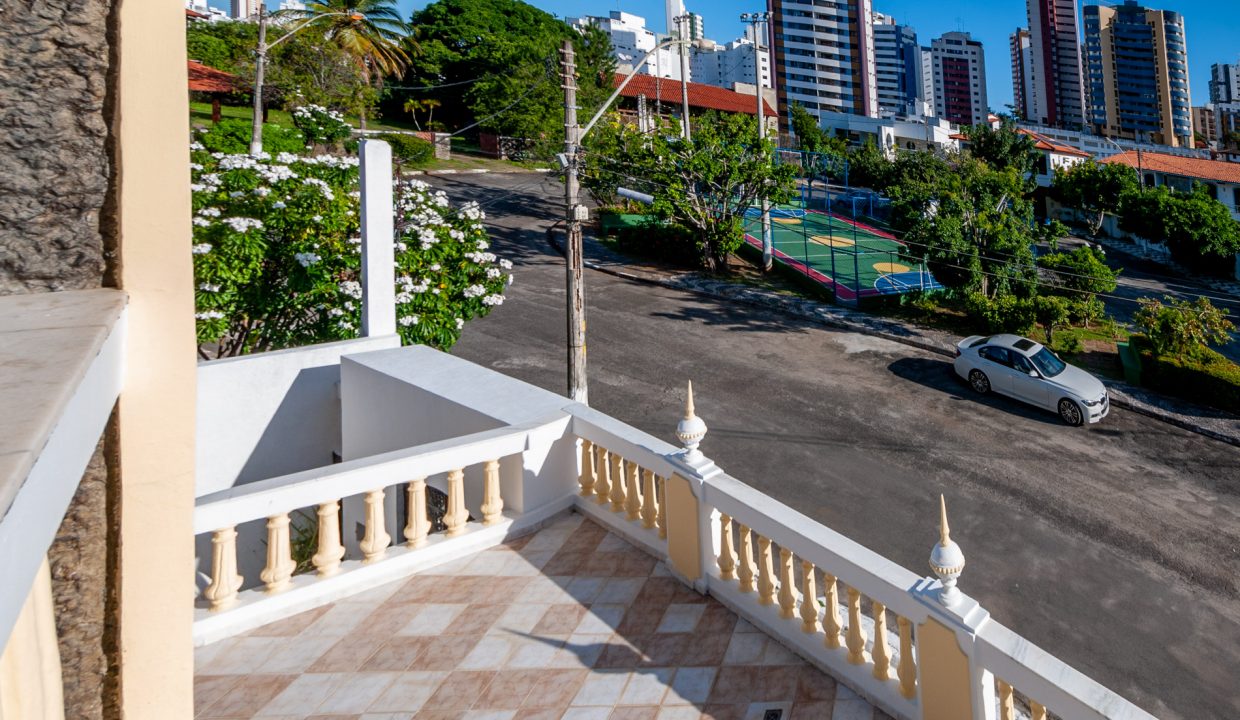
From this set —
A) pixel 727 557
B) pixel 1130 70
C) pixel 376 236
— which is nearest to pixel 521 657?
pixel 727 557

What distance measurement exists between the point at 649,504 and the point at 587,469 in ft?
2.64

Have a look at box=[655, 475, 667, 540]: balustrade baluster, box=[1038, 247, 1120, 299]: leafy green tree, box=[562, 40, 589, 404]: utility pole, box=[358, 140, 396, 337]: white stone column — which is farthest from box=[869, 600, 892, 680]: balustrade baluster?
box=[1038, 247, 1120, 299]: leafy green tree

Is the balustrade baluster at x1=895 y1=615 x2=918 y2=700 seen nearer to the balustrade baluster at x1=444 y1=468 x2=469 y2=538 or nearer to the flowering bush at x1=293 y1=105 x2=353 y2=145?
the balustrade baluster at x1=444 y1=468 x2=469 y2=538

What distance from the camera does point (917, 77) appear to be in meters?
184

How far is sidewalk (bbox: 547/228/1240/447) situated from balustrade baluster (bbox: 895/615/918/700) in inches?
672

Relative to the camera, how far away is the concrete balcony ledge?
4.33 feet

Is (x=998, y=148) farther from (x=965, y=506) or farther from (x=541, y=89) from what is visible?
(x=965, y=506)

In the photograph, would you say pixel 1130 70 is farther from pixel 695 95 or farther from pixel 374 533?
pixel 374 533

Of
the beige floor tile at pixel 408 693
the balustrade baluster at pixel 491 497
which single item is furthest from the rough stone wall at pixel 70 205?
the balustrade baluster at pixel 491 497

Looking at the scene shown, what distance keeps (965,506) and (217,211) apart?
40.2ft

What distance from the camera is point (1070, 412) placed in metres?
18.1

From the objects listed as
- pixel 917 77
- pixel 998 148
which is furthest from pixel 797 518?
pixel 917 77

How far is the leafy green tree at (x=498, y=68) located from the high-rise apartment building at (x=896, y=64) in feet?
440

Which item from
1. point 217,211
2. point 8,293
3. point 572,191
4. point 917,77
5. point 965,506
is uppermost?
point 917,77
